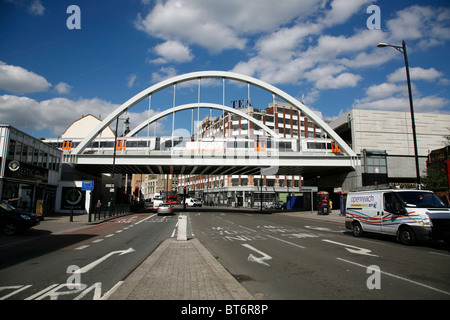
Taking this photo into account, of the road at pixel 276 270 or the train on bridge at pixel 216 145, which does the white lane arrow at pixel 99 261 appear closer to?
the road at pixel 276 270

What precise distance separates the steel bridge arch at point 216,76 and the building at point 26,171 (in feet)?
25.0

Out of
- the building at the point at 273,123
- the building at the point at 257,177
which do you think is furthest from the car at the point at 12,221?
the building at the point at 273,123

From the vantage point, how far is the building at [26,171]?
884 inches

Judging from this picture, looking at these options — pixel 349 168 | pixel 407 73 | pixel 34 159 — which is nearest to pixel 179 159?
pixel 34 159

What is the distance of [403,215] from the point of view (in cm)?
1088

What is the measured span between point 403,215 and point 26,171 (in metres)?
28.2

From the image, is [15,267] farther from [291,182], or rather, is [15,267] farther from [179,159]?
[291,182]

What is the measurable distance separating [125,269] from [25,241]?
338 inches

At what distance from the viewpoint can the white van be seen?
1004cm

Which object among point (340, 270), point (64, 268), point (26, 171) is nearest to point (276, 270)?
point (340, 270)

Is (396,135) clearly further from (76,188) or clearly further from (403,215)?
(76,188)

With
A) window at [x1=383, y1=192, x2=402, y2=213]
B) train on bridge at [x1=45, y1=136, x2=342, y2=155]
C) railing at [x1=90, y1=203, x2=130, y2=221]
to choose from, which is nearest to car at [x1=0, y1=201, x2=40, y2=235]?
railing at [x1=90, y1=203, x2=130, y2=221]

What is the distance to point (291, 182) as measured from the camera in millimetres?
83000
